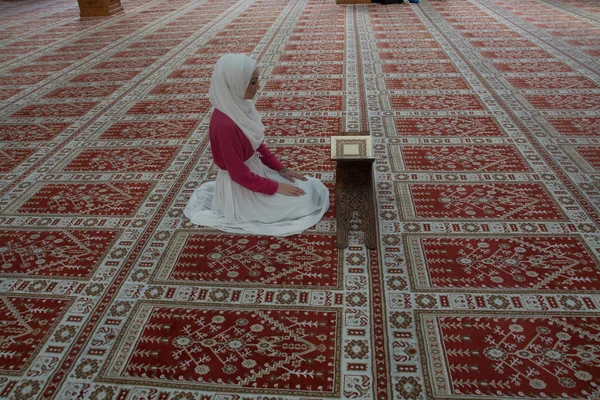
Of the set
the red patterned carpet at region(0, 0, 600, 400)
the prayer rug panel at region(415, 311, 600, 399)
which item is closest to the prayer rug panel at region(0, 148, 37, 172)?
the red patterned carpet at region(0, 0, 600, 400)

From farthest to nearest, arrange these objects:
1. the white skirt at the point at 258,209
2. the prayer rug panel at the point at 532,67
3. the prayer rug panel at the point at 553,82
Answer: the prayer rug panel at the point at 532,67, the prayer rug panel at the point at 553,82, the white skirt at the point at 258,209

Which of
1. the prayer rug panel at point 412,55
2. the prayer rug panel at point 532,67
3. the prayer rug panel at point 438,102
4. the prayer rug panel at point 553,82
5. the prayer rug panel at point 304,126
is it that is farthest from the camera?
the prayer rug panel at point 412,55

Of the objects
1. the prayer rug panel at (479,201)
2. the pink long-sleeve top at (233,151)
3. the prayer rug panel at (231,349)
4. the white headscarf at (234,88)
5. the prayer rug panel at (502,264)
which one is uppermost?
the white headscarf at (234,88)

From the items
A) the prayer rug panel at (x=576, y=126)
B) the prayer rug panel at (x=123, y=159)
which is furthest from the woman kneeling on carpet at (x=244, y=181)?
the prayer rug panel at (x=576, y=126)

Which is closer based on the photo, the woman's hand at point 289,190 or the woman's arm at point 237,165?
the woman's arm at point 237,165

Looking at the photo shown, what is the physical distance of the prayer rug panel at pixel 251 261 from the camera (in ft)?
6.46

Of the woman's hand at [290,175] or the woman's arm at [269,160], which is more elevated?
the woman's arm at [269,160]

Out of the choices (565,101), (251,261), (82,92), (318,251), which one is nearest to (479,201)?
(318,251)

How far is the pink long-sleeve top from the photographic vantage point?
6.17ft

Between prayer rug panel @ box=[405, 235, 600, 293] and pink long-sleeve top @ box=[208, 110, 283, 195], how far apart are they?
788 mm

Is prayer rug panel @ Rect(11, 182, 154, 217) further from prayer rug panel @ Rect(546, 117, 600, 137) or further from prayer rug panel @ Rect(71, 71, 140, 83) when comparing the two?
prayer rug panel @ Rect(546, 117, 600, 137)

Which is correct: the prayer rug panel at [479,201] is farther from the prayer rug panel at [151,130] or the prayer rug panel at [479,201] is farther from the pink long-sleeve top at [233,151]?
the prayer rug panel at [151,130]

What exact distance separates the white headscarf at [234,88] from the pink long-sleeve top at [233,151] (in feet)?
0.11

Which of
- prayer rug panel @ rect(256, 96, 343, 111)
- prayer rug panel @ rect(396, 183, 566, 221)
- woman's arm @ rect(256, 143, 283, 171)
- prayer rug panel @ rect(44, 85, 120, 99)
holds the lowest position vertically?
prayer rug panel @ rect(396, 183, 566, 221)
